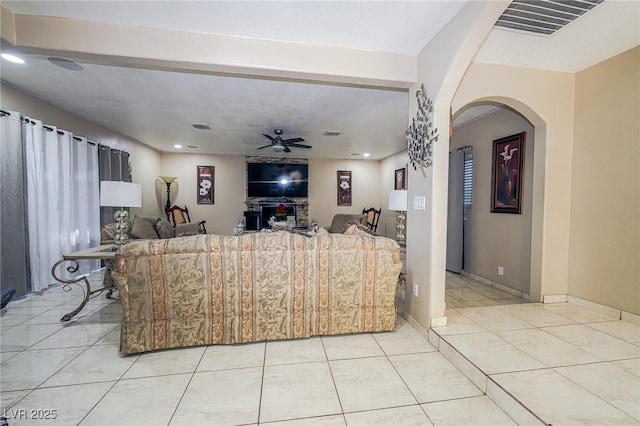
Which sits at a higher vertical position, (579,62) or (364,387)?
(579,62)

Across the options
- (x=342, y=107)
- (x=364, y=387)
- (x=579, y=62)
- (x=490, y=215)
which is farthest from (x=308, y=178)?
(x=364, y=387)

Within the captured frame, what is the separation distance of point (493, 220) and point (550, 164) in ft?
3.84

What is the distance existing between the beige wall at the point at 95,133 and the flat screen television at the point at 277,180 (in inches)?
93.8

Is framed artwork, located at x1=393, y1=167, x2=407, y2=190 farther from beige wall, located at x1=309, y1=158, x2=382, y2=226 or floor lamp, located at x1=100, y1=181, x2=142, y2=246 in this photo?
floor lamp, located at x1=100, y1=181, x2=142, y2=246

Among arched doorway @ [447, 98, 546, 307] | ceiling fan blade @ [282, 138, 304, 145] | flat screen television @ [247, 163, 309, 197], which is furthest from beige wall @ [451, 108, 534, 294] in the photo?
flat screen television @ [247, 163, 309, 197]

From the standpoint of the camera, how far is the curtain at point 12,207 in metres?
3.11

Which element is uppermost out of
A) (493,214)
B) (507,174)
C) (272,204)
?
(507,174)

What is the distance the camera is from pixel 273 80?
283 cm

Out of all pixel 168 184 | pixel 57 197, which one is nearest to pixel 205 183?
pixel 168 184

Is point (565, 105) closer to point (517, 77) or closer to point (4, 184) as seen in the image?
point (517, 77)

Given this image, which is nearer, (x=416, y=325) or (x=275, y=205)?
(x=416, y=325)

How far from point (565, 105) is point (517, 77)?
0.70 m

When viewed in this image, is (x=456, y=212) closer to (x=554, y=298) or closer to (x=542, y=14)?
(x=554, y=298)

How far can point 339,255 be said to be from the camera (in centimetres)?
235
